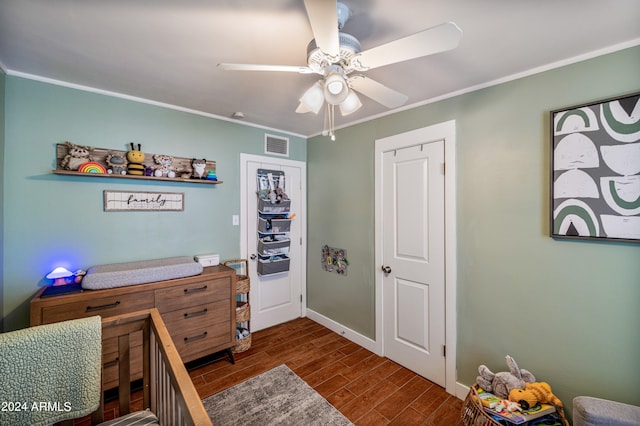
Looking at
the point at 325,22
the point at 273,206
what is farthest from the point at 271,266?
the point at 325,22

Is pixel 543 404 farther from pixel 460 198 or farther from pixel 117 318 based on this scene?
pixel 117 318

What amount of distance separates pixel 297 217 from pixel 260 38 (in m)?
2.24

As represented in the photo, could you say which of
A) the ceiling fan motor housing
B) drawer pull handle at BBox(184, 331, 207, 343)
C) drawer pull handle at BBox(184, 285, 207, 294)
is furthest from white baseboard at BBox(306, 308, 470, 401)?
the ceiling fan motor housing

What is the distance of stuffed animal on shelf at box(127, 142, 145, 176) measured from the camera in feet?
7.32

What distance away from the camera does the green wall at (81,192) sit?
1889 mm

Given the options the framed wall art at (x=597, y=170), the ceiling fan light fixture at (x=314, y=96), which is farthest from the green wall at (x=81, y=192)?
the framed wall art at (x=597, y=170)

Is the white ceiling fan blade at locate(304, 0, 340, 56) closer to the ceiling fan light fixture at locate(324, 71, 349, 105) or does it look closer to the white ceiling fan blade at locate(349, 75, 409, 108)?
the ceiling fan light fixture at locate(324, 71, 349, 105)

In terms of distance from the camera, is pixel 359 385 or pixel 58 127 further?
pixel 359 385

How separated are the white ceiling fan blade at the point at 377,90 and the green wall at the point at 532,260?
91 centimetres

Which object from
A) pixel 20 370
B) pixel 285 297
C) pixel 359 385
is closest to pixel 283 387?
pixel 359 385

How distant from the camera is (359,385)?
2.20 meters

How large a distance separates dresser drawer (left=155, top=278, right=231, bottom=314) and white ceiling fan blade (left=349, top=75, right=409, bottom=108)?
1.95 meters

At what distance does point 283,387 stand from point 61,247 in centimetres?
205

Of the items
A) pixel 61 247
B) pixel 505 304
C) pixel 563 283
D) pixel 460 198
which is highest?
pixel 460 198
